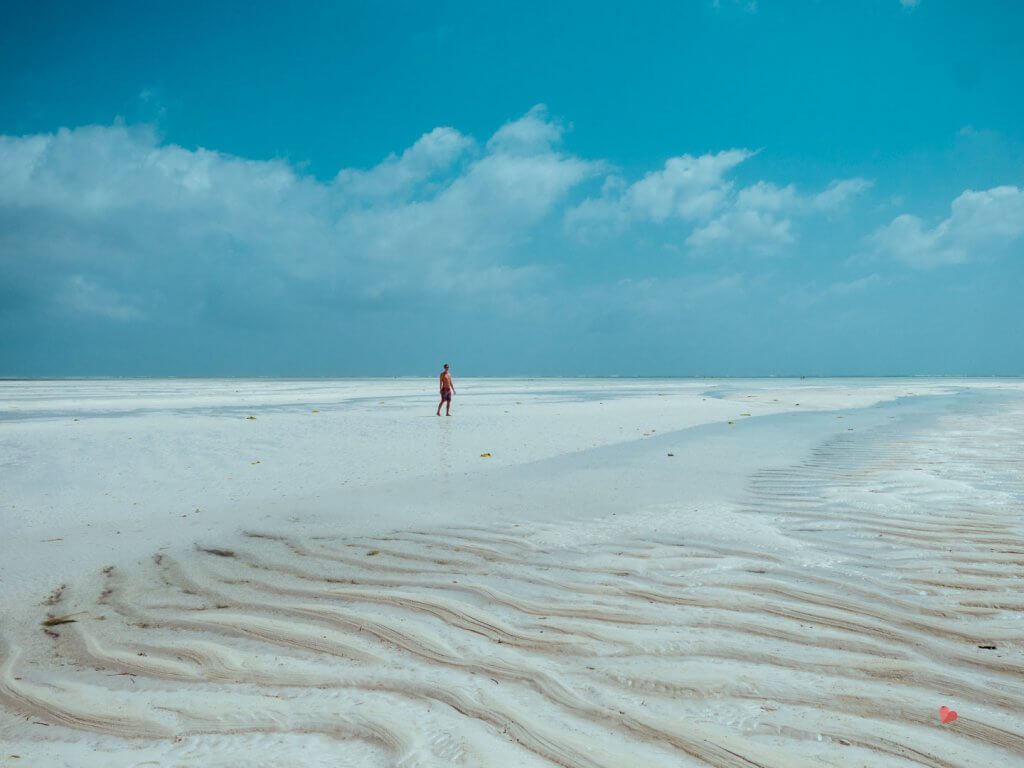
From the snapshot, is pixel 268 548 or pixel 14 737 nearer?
pixel 14 737

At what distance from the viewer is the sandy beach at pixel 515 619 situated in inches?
112

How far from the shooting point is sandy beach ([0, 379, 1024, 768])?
9.36 ft

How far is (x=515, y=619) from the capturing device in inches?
165

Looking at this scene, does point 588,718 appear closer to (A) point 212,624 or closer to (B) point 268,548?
(A) point 212,624

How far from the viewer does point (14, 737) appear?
9.53ft

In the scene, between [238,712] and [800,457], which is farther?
[800,457]

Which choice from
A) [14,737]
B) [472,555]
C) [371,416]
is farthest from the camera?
[371,416]

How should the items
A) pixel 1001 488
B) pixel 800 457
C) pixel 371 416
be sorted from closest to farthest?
pixel 1001 488 < pixel 800 457 < pixel 371 416

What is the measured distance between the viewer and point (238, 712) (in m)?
3.06

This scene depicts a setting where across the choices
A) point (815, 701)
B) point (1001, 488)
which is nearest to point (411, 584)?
point (815, 701)

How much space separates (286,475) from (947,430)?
15.5 m

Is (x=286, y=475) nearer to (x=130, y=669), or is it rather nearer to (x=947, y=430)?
(x=130, y=669)

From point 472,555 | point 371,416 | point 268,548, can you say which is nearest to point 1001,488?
point 472,555

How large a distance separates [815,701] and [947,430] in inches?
629
